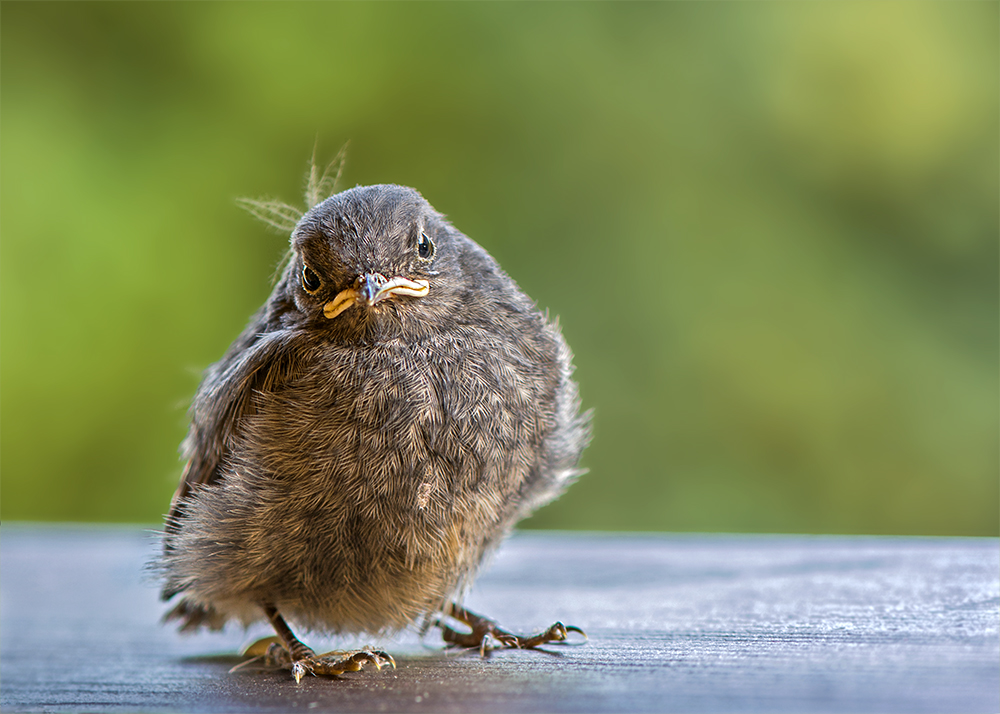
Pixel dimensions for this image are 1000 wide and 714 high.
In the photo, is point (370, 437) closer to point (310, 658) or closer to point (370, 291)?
point (370, 291)

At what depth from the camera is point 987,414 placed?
17.3 ft

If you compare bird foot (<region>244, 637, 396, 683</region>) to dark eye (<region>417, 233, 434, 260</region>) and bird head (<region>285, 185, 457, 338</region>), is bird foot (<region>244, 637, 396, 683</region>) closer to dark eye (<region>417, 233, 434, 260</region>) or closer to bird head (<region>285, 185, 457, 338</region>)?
bird head (<region>285, 185, 457, 338</region>)

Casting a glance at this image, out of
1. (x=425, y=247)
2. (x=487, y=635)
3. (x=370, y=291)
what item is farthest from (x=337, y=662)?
(x=425, y=247)

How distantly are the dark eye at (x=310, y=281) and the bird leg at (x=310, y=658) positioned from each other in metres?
0.90

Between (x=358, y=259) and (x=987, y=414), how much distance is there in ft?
13.2

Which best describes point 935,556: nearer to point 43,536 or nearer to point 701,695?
point 701,695

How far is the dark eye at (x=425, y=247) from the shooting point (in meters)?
2.71

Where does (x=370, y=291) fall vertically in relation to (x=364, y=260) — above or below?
below

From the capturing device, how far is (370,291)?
8.07 feet

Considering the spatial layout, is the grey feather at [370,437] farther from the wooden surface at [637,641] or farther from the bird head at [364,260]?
the wooden surface at [637,641]

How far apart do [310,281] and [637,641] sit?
49.0 inches

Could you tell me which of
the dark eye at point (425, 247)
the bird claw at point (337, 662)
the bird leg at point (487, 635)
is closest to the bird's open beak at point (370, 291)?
the dark eye at point (425, 247)

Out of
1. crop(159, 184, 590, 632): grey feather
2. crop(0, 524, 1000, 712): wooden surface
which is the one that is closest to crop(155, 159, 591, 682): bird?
crop(159, 184, 590, 632): grey feather

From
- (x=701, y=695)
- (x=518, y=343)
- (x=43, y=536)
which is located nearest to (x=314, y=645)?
(x=518, y=343)
